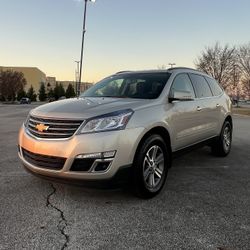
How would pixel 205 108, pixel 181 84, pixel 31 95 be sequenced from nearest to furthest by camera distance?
1. pixel 181 84
2. pixel 205 108
3. pixel 31 95

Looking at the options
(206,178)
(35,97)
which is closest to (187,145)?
(206,178)

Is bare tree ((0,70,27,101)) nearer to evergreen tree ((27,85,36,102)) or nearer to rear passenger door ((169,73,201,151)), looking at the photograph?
evergreen tree ((27,85,36,102))

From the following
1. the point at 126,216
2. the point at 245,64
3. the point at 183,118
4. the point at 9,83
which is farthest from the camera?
the point at 9,83

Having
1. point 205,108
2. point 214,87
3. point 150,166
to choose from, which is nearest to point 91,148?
point 150,166

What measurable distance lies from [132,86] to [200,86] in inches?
60.2

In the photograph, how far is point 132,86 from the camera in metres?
5.21

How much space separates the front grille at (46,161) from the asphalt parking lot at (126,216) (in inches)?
14.0

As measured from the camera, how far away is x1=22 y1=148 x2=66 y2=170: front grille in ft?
12.5

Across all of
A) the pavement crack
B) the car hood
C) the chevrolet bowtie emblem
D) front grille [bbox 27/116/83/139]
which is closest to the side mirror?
the car hood

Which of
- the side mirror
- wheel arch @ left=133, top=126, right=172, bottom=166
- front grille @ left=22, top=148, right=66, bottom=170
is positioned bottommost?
front grille @ left=22, top=148, right=66, bottom=170

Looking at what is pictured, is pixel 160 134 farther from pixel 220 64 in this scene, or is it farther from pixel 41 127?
pixel 220 64

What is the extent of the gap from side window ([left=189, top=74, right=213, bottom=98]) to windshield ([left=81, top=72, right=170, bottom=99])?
0.86 metres

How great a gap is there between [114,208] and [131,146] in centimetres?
77

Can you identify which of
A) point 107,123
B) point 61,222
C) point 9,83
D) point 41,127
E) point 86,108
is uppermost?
point 86,108
